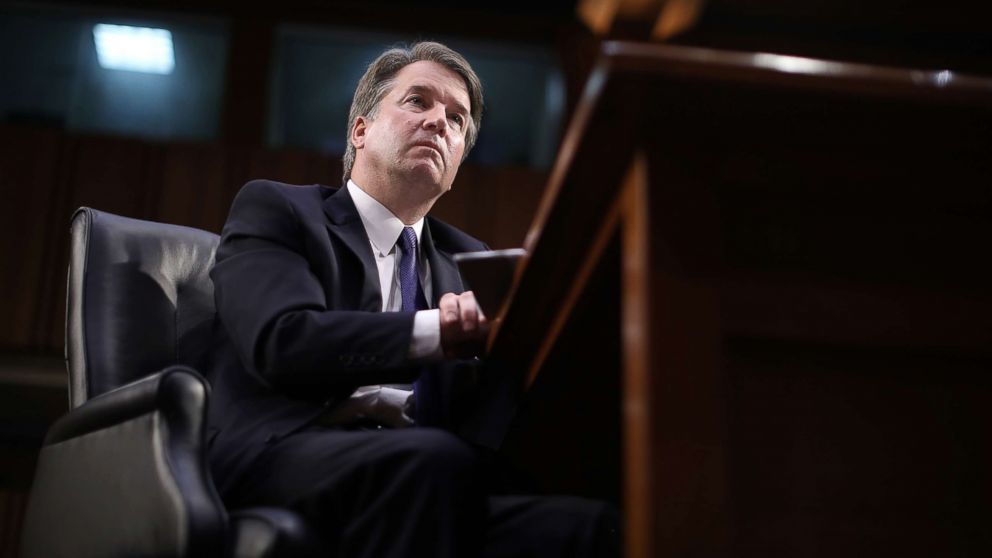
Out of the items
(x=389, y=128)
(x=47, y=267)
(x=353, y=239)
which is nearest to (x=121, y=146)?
(x=47, y=267)

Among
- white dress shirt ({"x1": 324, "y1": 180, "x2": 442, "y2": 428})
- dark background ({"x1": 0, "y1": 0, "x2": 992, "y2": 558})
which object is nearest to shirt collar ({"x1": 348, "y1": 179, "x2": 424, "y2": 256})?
white dress shirt ({"x1": 324, "y1": 180, "x2": 442, "y2": 428})

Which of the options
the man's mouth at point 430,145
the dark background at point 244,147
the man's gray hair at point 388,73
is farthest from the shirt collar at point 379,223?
the dark background at point 244,147

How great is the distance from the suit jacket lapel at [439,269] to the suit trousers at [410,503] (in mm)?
425

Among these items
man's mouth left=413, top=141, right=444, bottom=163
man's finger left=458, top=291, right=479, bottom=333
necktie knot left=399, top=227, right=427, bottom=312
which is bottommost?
man's finger left=458, top=291, right=479, bottom=333

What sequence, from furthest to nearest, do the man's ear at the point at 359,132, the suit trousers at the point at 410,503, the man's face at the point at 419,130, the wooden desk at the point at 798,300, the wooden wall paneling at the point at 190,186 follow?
the wooden wall paneling at the point at 190,186 < the man's ear at the point at 359,132 < the man's face at the point at 419,130 < the suit trousers at the point at 410,503 < the wooden desk at the point at 798,300

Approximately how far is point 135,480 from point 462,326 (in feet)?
1.31

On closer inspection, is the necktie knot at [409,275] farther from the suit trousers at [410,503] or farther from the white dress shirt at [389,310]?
the suit trousers at [410,503]

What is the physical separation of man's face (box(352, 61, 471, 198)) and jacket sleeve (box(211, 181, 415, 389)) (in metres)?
0.41

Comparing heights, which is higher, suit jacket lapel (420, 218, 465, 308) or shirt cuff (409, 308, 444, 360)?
suit jacket lapel (420, 218, 465, 308)

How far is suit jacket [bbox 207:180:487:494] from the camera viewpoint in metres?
1.09

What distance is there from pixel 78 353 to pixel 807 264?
3.08 feet

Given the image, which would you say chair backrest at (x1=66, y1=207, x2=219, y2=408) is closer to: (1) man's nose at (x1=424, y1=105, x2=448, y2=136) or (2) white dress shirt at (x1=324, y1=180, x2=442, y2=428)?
(2) white dress shirt at (x1=324, y1=180, x2=442, y2=428)

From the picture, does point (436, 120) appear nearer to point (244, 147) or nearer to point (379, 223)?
point (379, 223)

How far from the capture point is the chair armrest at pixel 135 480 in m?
0.91
